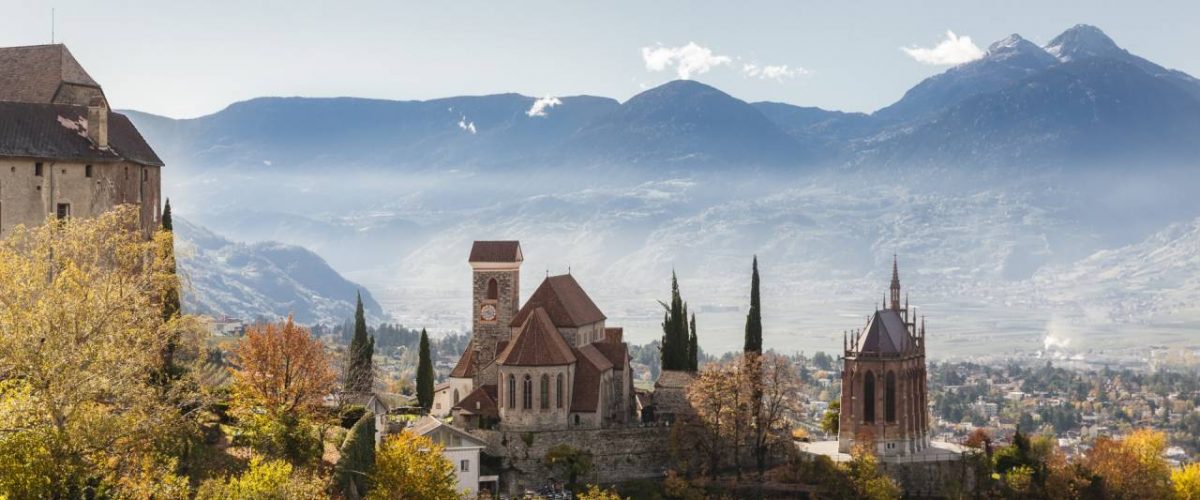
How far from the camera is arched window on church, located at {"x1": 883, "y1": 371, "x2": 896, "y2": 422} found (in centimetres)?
9400

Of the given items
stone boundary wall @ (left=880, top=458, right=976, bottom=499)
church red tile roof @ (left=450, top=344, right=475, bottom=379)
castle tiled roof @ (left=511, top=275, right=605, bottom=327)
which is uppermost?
castle tiled roof @ (left=511, top=275, right=605, bottom=327)

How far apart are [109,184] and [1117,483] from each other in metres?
64.6

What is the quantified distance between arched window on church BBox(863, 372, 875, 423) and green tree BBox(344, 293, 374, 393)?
111ft

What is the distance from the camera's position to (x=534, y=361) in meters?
84.7

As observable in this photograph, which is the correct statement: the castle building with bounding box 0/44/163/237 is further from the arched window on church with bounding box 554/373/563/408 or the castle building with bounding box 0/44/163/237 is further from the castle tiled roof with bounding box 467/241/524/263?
the arched window on church with bounding box 554/373/563/408

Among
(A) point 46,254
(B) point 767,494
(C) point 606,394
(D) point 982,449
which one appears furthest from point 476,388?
(A) point 46,254

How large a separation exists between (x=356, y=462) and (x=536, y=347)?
22.8 meters

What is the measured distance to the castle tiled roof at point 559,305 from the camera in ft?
299

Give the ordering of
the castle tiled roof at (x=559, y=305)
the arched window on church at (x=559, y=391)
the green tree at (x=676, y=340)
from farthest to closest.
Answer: the green tree at (x=676, y=340) < the castle tiled roof at (x=559, y=305) < the arched window on church at (x=559, y=391)

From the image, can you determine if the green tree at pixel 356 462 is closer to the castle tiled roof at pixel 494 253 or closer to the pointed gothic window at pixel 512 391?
the pointed gothic window at pixel 512 391

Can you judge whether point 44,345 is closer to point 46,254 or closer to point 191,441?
point 46,254

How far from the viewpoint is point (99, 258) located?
56469 millimetres

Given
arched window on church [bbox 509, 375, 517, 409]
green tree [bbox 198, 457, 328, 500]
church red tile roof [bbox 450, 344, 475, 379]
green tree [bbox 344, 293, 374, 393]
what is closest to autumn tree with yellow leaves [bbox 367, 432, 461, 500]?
green tree [bbox 198, 457, 328, 500]

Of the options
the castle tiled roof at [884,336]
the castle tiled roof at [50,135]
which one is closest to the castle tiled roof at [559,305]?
the castle tiled roof at [884,336]
